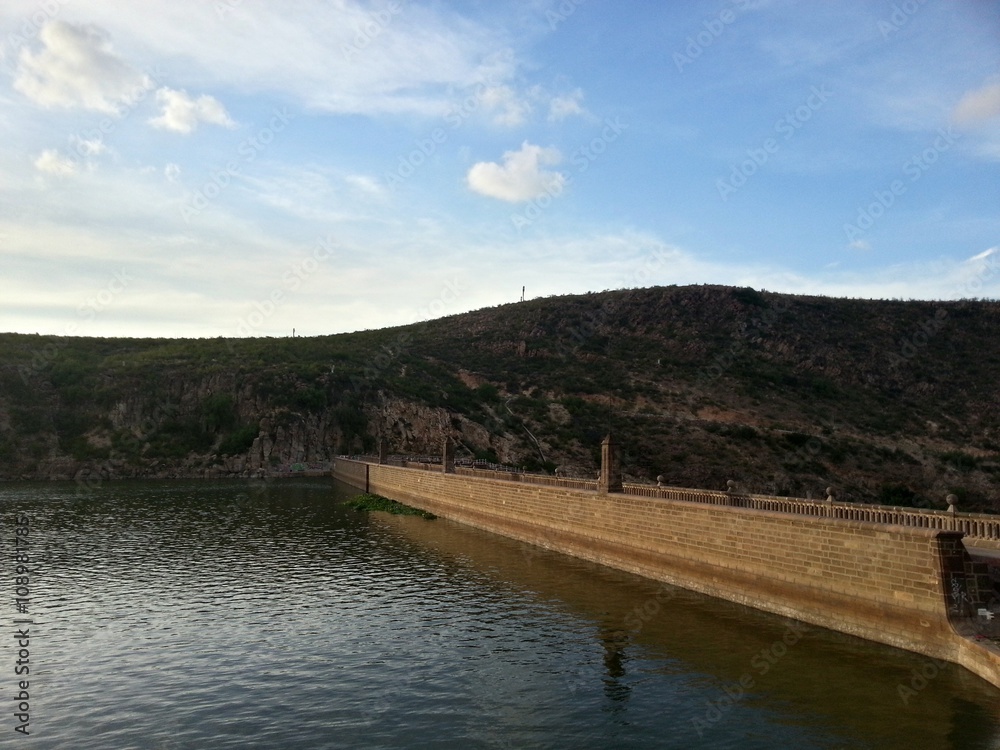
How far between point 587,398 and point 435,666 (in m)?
76.6

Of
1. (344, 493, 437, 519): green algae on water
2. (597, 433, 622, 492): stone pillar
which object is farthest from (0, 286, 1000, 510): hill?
(597, 433, 622, 492): stone pillar

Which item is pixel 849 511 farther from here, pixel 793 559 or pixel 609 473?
pixel 609 473

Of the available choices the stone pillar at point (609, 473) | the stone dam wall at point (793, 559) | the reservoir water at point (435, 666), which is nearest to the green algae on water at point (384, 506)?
the stone dam wall at point (793, 559)

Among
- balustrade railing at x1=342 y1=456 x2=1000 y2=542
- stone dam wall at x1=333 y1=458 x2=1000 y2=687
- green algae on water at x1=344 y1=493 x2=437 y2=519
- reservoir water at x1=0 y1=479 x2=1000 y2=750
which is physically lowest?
green algae on water at x1=344 y1=493 x2=437 y2=519

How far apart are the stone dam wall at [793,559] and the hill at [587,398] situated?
39071mm

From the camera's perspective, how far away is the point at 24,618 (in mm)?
20000

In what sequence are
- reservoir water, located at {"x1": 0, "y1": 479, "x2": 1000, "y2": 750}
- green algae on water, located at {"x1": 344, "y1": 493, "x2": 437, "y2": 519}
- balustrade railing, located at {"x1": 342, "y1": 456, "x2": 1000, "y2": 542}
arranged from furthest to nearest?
green algae on water, located at {"x1": 344, "y1": 493, "x2": 437, "y2": 519}
balustrade railing, located at {"x1": 342, "y1": 456, "x2": 1000, "y2": 542}
reservoir water, located at {"x1": 0, "y1": 479, "x2": 1000, "y2": 750}

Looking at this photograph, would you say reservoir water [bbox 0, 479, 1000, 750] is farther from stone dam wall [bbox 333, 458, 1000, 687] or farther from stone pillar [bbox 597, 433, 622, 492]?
stone pillar [bbox 597, 433, 622, 492]

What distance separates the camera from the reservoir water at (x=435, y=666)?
12727 millimetres

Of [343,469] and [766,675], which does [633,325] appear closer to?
[343,469]

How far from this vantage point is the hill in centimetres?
7288

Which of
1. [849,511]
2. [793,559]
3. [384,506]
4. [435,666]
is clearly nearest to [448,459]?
[384,506]

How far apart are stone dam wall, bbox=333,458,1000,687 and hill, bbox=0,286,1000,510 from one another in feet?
128

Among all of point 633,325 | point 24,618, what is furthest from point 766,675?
point 633,325
